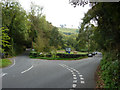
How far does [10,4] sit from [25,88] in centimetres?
2499

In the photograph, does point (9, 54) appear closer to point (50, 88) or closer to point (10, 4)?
point (10, 4)

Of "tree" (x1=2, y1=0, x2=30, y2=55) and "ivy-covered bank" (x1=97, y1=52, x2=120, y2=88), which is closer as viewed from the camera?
"ivy-covered bank" (x1=97, y1=52, x2=120, y2=88)

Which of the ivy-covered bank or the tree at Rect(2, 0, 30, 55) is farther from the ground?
the tree at Rect(2, 0, 30, 55)

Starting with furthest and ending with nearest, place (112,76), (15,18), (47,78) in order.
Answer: (15,18) < (47,78) < (112,76)

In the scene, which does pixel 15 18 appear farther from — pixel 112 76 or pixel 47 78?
pixel 112 76

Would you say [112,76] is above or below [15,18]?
below

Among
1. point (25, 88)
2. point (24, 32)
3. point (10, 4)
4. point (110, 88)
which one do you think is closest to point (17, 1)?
point (10, 4)

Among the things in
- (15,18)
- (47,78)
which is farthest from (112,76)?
(15,18)

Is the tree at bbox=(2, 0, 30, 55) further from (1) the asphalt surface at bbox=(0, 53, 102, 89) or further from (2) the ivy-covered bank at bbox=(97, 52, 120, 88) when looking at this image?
(2) the ivy-covered bank at bbox=(97, 52, 120, 88)

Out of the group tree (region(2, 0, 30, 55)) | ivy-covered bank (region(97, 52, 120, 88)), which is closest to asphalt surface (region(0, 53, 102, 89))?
ivy-covered bank (region(97, 52, 120, 88))

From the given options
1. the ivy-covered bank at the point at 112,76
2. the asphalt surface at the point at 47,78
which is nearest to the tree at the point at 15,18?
the asphalt surface at the point at 47,78

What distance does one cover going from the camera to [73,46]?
50344mm

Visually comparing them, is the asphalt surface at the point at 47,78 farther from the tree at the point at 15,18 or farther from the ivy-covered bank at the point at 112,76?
the tree at the point at 15,18

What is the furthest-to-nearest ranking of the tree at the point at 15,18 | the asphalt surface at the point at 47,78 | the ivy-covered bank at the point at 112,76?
the tree at the point at 15,18
the asphalt surface at the point at 47,78
the ivy-covered bank at the point at 112,76
